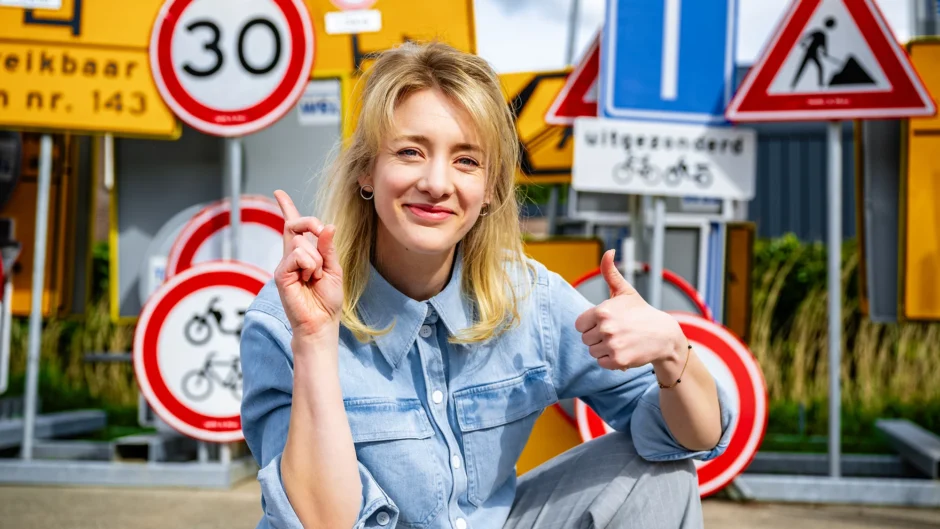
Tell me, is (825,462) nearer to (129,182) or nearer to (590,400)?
(590,400)

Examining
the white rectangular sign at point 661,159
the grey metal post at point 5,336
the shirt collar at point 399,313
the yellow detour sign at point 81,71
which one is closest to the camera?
the shirt collar at point 399,313

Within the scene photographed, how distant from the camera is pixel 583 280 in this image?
12.5 ft

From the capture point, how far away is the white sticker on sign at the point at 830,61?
3961 millimetres

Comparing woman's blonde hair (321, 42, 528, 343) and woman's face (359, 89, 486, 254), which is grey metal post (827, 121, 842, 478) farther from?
woman's face (359, 89, 486, 254)

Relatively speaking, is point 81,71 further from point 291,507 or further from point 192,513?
point 291,507

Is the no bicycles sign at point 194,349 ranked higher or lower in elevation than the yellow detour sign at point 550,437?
higher

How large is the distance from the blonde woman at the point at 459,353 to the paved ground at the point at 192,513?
5.64ft

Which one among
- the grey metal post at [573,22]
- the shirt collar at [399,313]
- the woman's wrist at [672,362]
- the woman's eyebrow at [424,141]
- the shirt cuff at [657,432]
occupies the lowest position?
the shirt cuff at [657,432]

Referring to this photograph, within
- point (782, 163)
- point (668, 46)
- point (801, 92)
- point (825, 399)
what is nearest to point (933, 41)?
point (801, 92)

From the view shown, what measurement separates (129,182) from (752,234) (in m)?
3.60

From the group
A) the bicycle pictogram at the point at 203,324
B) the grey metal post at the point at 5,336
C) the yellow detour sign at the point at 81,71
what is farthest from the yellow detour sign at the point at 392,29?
the grey metal post at the point at 5,336

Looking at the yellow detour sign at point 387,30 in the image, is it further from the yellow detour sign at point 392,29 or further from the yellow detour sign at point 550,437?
the yellow detour sign at point 550,437

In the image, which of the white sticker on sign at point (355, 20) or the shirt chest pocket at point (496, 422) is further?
the white sticker on sign at point (355, 20)

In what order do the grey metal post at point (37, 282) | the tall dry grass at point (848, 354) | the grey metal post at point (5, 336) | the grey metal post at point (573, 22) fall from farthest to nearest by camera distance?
the grey metal post at point (573, 22) → the tall dry grass at point (848, 354) → the grey metal post at point (5, 336) → the grey metal post at point (37, 282)
